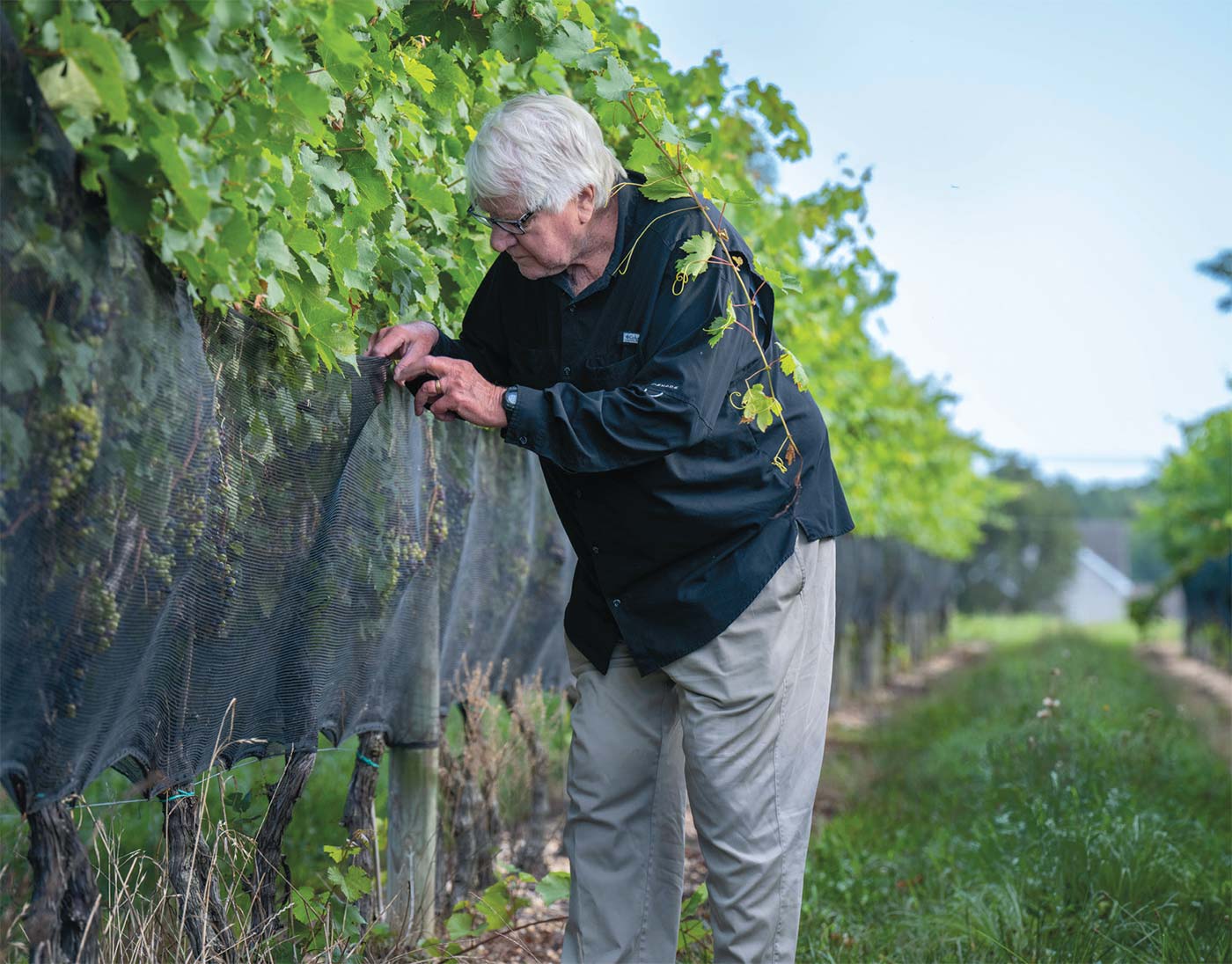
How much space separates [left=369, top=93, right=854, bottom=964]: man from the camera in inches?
107

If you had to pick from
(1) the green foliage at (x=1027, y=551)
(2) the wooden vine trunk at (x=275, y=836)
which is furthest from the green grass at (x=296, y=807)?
(1) the green foliage at (x=1027, y=551)

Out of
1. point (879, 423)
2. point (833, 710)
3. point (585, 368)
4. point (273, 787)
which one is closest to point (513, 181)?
point (585, 368)

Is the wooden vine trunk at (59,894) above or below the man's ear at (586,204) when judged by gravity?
below

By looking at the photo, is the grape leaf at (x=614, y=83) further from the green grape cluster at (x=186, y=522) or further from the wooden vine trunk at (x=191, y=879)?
the wooden vine trunk at (x=191, y=879)

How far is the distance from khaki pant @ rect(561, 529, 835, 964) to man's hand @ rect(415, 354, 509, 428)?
642mm

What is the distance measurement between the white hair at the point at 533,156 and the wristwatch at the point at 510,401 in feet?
1.24

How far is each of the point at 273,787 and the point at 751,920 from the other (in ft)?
3.73

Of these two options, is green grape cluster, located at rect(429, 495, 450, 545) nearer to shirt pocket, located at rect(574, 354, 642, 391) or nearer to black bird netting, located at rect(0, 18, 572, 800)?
black bird netting, located at rect(0, 18, 572, 800)

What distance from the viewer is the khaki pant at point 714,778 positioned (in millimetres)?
2861

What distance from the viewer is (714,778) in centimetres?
286

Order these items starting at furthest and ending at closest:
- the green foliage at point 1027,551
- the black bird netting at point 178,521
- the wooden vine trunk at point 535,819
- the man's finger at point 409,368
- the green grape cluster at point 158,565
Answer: the green foliage at point 1027,551, the wooden vine trunk at point 535,819, the man's finger at point 409,368, the green grape cluster at point 158,565, the black bird netting at point 178,521

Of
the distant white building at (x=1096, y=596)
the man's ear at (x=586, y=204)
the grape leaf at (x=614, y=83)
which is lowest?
the distant white building at (x=1096, y=596)

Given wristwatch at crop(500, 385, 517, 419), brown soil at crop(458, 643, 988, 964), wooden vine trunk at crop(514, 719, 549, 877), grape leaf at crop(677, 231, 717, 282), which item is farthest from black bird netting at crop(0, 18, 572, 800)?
wooden vine trunk at crop(514, 719, 549, 877)

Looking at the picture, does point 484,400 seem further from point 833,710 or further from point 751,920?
point 833,710
